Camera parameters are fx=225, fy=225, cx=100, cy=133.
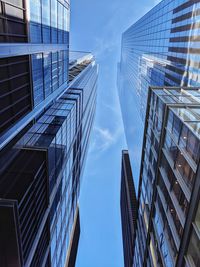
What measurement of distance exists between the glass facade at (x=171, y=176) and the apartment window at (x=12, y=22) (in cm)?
1387

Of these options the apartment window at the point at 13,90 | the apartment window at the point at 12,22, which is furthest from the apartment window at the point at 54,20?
the apartment window at the point at 13,90

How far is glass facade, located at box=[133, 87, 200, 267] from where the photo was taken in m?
14.6

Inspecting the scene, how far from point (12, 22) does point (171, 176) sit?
17732mm

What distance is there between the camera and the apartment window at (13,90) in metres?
17.0

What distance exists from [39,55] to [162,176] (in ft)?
57.4

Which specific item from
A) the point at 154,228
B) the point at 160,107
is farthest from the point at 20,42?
the point at 154,228

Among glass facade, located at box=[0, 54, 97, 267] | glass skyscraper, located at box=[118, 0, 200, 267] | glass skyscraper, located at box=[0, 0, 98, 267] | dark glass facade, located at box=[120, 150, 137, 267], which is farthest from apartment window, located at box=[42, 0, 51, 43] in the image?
dark glass facade, located at box=[120, 150, 137, 267]

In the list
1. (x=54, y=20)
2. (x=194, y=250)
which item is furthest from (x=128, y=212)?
(x=194, y=250)

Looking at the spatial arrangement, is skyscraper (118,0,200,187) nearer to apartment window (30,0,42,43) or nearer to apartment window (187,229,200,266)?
apartment window (30,0,42,43)

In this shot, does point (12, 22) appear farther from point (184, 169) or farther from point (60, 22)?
point (184, 169)

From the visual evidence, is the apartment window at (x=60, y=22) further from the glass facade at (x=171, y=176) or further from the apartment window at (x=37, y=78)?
the glass facade at (x=171, y=176)

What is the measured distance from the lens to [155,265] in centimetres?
2191

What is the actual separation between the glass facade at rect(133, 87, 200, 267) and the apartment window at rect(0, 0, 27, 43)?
45.5ft

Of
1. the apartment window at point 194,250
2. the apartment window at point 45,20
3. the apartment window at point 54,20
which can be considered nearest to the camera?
the apartment window at point 194,250
